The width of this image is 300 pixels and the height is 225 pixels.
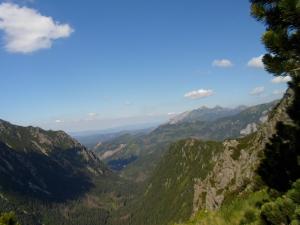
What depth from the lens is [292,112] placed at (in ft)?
53.0

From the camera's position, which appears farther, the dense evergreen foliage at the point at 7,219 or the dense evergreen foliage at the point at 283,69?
the dense evergreen foliage at the point at 7,219

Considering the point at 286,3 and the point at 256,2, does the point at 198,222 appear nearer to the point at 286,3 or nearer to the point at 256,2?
the point at 286,3

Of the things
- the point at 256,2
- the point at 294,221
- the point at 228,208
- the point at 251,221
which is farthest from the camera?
the point at 256,2

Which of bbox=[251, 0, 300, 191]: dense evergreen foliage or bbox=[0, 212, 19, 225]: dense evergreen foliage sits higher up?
bbox=[251, 0, 300, 191]: dense evergreen foliage

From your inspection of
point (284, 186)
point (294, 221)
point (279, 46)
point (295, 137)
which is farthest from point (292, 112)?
point (294, 221)

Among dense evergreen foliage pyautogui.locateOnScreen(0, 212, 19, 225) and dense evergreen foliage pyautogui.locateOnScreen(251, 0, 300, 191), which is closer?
dense evergreen foliage pyautogui.locateOnScreen(251, 0, 300, 191)

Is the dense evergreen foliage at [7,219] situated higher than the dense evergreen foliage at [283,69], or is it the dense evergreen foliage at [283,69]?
the dense evergreen foliage at [283,69]

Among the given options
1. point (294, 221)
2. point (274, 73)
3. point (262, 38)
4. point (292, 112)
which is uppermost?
point (262, 38)

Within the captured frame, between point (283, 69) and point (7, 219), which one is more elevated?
point (283, 69)

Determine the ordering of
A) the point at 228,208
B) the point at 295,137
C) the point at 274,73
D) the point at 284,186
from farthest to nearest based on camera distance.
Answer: the point at 274,73
the point at 295,137
the point at 284,186
the point at 228,208

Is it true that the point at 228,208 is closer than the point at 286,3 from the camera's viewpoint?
Yes

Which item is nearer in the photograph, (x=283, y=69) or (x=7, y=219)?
(x=283, y=69)

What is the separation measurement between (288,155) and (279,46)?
4.22 metres

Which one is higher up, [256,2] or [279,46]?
[256,2]
